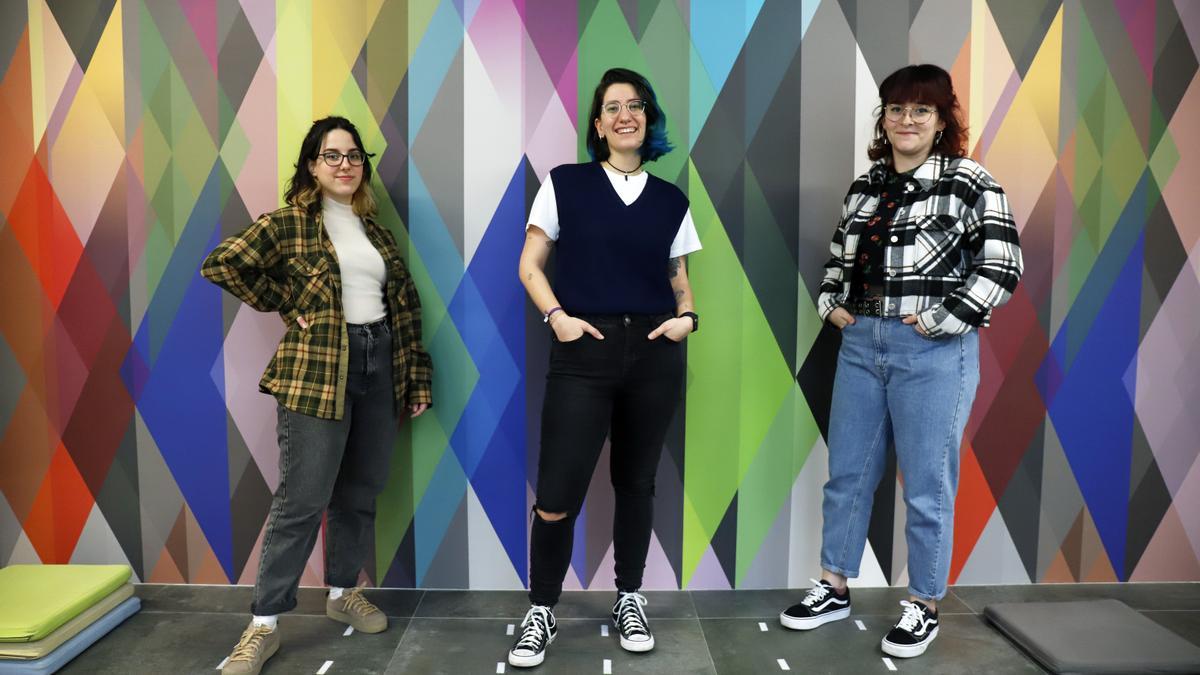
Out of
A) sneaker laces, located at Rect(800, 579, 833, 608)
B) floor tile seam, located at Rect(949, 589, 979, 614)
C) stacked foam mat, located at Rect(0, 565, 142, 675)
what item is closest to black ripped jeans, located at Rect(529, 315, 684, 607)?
sneaker laces, located at Rect(800, 579, 833, 608)

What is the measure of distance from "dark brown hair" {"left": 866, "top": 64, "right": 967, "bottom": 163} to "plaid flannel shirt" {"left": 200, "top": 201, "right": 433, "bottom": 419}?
5.65 feet

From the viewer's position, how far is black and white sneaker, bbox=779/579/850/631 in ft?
8.62

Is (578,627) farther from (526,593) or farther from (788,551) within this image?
(788,551)

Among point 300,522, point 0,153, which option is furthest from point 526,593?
point 0,153

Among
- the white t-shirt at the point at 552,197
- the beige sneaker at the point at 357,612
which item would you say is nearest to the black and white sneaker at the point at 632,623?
the beige sneaker at the point at 357,612

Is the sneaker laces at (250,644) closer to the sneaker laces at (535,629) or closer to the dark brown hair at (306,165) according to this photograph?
the sneaker laces at (535,629)

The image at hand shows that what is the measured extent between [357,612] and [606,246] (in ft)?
4.60

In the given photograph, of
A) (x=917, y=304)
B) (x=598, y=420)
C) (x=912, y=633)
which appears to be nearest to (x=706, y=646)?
(x=912, y=633)

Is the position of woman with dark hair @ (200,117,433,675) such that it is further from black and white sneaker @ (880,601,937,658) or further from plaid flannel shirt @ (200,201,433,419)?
black and white sneaker @ (880,601,937,658)

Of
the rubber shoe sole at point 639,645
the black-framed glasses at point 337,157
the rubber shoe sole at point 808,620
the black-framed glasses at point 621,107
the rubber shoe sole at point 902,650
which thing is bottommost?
the rubber shoe sole at point 902,650

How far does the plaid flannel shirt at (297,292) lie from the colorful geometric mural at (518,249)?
465 mm

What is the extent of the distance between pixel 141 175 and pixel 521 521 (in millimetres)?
1782

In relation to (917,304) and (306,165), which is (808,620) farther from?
(306,165)

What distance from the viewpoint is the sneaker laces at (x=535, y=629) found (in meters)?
2.39
